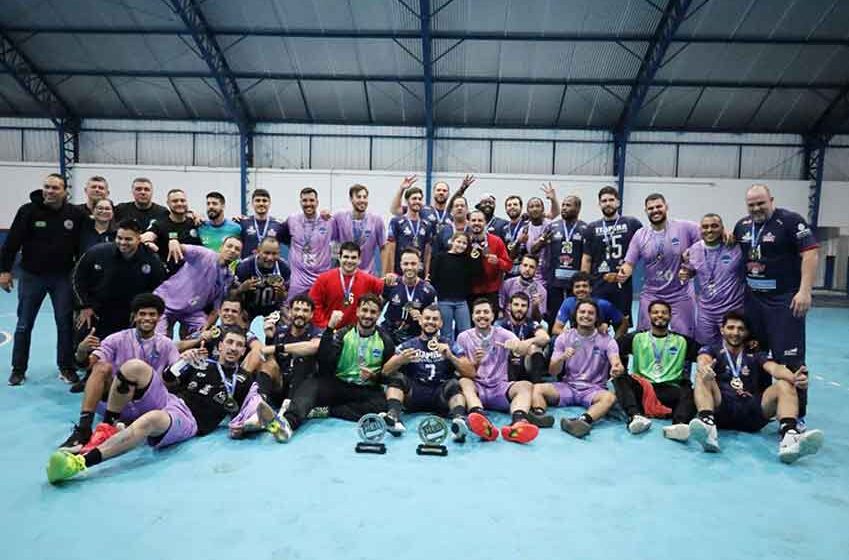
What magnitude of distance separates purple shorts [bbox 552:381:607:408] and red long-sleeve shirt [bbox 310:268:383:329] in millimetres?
2235

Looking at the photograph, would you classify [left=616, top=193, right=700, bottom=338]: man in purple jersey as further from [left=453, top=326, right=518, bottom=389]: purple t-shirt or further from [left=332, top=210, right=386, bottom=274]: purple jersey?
[left=332, top=210, right=386, bottom=274]: purple jersey

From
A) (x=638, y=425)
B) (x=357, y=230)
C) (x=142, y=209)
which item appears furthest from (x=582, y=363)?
(x=142, y=209)

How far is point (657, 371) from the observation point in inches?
213

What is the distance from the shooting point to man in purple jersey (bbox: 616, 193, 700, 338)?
5.97 meters

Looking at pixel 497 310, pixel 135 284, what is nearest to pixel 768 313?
pixel 497 310

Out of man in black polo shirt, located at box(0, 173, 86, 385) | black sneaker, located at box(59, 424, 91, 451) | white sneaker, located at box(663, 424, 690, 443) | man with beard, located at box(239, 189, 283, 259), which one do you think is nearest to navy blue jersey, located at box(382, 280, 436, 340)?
man with beard, located at box(239, 189, 283, 259)

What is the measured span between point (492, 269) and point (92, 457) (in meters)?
4.54

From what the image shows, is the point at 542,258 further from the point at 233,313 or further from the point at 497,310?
the point at 233,313

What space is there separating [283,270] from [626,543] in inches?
173

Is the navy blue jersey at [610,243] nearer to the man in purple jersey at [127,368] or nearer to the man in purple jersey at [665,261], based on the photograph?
the man in purple jersey at [665,261]

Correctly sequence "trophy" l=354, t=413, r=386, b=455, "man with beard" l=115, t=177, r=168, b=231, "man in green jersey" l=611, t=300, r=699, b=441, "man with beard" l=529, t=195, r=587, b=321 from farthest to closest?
"man with beard" l=529, t=195, r=587, b=321 → "man with beard" l=115, t=177, r=168, b=231 → "man in green jersey" l=611, t=300, r=699, b=441 → "trophy" l=354, t=413, r=386, b=455

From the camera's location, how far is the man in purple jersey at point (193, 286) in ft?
18.8

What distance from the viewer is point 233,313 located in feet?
17.1

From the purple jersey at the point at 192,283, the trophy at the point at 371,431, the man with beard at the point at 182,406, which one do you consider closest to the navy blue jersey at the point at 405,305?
the trophy at the point at 371,431
